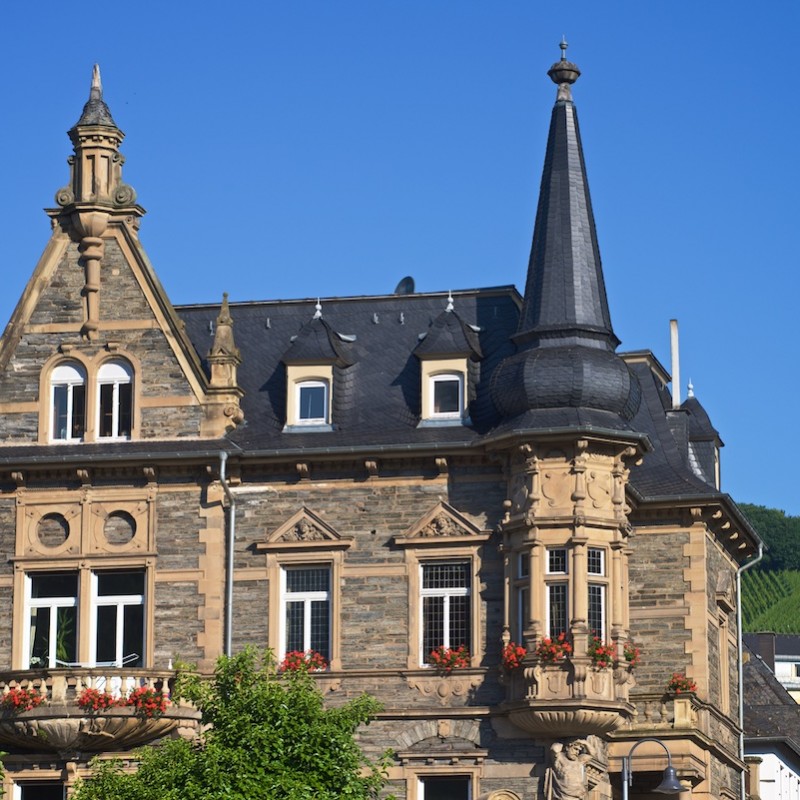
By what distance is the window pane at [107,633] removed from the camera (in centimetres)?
4416

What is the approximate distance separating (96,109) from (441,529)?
37.3ft

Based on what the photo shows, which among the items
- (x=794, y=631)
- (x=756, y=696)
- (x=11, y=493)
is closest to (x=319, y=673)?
(x=11, y=493)

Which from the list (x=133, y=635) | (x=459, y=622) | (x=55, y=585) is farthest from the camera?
(x=55, y=585)

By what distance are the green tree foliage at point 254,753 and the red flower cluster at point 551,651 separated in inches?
150

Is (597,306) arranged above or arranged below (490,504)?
above

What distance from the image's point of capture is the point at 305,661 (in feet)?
142

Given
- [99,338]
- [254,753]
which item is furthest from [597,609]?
[99,338]

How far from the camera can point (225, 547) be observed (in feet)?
146

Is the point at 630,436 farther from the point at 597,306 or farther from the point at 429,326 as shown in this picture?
the point at 429,326

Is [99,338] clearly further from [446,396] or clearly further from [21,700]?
[21,700]

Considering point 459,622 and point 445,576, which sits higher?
point 445,576

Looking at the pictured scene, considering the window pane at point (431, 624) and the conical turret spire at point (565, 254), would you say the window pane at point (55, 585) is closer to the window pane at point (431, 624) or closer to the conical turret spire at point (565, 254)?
the window pane at point (431, 624)

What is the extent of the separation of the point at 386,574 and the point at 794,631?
117993mm

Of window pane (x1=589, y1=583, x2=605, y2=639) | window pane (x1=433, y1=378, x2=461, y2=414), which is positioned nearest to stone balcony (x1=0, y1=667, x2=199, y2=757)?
window pane (x1=433, y1=378, x2=461, y2=414)
